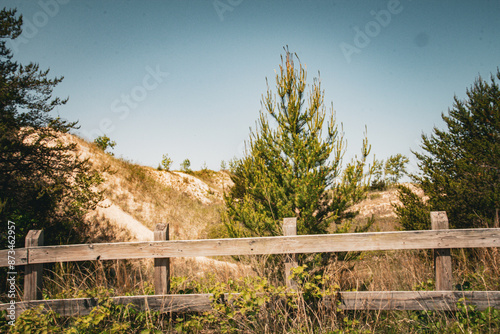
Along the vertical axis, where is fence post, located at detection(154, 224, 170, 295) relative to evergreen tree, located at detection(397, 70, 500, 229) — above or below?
→ below

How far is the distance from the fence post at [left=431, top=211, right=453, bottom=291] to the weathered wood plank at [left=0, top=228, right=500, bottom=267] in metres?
0.13

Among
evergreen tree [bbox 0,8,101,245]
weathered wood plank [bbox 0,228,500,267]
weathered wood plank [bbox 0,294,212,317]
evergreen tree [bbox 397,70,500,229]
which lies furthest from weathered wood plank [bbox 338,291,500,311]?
evergreen tree [bbox 0,8,101,245]

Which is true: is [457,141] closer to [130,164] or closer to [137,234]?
[137,234]

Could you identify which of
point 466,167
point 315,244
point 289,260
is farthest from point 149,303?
point 466,167

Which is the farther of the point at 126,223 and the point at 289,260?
the point at 126,223

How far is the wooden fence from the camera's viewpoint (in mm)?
3199

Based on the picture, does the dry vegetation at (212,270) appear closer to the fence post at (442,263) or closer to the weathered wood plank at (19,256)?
the fence post at (442,263)

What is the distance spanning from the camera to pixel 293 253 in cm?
330

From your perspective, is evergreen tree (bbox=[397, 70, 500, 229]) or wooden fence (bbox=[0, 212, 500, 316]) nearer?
wooden fence (bbox=[0, 212, 500, 316])

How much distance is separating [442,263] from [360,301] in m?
1.10

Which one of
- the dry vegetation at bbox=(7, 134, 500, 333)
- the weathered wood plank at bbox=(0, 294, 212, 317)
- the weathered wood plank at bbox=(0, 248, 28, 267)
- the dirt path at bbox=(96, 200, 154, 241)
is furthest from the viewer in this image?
the dirt path at bbox=(96, 200, 154, 241)

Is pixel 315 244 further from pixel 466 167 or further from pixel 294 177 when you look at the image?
pixel 466 167

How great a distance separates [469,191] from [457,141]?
180 centimetres

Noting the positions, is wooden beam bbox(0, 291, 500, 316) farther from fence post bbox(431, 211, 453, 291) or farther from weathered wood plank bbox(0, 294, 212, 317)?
fence post bbox(431, 211, 453, 291)
